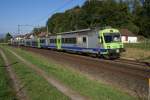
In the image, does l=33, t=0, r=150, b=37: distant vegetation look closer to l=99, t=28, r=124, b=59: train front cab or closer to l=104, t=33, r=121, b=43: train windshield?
l=104, t=33, r=121, b=43: train windshield

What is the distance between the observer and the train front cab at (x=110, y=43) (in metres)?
29.6

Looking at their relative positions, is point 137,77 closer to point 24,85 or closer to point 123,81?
point 123,81

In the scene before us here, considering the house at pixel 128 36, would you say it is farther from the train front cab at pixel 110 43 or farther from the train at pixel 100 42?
the train front cab at pixel 110 43

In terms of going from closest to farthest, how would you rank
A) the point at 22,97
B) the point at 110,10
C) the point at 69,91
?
the point at 22,97
the point at 69,91
the point at 110,10

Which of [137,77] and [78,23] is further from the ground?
[78,23]

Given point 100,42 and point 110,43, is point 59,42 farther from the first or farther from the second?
point 110,43

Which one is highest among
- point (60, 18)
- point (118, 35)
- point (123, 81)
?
point (60, 18)

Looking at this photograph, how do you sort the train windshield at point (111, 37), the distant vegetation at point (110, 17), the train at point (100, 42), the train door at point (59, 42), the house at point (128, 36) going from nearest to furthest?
1. the train at point (100, 42)
2. the train windshield at point (111, 37)
3. the train door at point (59, 42)
4. the distant vegetation at point (110, 17)
5. the house at point (128, 36)

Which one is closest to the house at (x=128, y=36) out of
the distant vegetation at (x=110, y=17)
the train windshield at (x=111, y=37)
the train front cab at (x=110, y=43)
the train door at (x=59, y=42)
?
the distant vegetation at (x=110, y=17)

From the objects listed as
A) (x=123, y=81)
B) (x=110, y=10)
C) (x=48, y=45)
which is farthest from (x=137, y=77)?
(x=110, y=10)

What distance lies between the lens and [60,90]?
12.2 metres

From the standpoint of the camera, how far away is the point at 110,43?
30125 millimetres

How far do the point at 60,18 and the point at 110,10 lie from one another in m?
35.3

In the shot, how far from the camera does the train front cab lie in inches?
1167
